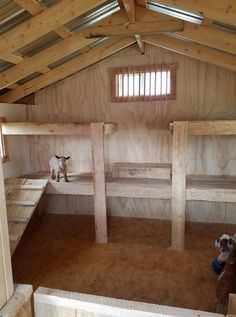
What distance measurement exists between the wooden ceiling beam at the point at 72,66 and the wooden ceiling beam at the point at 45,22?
1.21 metres

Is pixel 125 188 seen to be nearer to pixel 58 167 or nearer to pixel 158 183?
pixel 158 183

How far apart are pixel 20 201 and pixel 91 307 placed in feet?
8.07

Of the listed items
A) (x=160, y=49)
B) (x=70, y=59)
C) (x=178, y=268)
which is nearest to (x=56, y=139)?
(x=70, y=59)

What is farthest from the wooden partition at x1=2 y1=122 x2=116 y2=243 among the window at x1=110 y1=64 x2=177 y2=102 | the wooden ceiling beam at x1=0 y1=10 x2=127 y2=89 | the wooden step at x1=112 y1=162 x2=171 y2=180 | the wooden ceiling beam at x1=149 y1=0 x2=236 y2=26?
the wooden ceiling beam at x1=149 y1=0 x2=236 y2=26

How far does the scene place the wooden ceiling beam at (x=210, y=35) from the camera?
95.0 inches

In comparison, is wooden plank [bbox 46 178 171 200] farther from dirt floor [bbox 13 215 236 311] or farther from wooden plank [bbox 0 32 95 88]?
wooden plank [bbox 0 32 95 88]

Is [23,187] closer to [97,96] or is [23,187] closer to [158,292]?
[97,96]

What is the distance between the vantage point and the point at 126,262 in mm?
2809

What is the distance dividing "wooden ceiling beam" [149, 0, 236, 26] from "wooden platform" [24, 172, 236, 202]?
1728 millimetres

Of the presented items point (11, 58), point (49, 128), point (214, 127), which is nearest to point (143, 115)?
point (214, 127)

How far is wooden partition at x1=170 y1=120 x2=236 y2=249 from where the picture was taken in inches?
104

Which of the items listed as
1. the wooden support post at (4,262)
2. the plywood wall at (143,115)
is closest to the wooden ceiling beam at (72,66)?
the plywood wall at (143,115)

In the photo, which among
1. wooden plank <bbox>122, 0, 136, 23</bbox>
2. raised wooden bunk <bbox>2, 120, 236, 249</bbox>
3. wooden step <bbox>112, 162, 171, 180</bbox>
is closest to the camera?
wooden plank <bbox>122, 0, 136, 23</bbox>

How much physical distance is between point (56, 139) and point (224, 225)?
9.45ft
